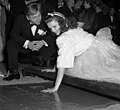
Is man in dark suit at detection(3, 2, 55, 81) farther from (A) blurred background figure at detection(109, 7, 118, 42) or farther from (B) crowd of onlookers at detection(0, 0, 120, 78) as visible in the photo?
(A) blurred background figure at detection(109, 7, 118, 42)

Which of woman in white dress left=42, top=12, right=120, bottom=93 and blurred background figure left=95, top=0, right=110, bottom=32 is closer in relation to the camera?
woman in white dress left=42, top=12, right=120, bottom=93

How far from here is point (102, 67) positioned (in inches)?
118

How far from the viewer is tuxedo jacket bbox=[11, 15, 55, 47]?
154 inches

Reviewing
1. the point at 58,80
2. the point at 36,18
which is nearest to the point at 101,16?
the point at 36,18

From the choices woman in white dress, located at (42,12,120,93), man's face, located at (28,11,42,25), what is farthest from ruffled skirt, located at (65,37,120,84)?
man's face, located at (28,11,42,25)

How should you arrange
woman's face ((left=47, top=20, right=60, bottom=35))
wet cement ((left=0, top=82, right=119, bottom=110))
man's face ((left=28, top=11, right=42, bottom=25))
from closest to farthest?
wet cement ((left=0, top=82, right=119, bottom=110)) < woman's face ((left=47, top=20, right=60, bottom=35)) < man's face ((left=28, top=11, right=42, bottom=25))

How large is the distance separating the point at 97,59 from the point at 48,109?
33.1 inches

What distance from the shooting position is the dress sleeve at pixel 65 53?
9.42ft

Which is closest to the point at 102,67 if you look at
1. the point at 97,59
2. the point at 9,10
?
the point at 97,59

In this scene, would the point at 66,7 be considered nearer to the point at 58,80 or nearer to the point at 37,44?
the point at 37,44

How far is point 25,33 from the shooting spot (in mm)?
4016

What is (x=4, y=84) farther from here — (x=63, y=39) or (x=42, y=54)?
(x=63, y=39)

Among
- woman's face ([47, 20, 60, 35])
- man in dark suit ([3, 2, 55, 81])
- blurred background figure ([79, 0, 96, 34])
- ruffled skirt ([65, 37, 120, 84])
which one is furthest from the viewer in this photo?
blurred background figure ([79, 0, 96, 34])

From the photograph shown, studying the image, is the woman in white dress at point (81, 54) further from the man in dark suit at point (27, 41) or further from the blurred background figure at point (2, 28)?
the blurred background figure at point (2, 28)
